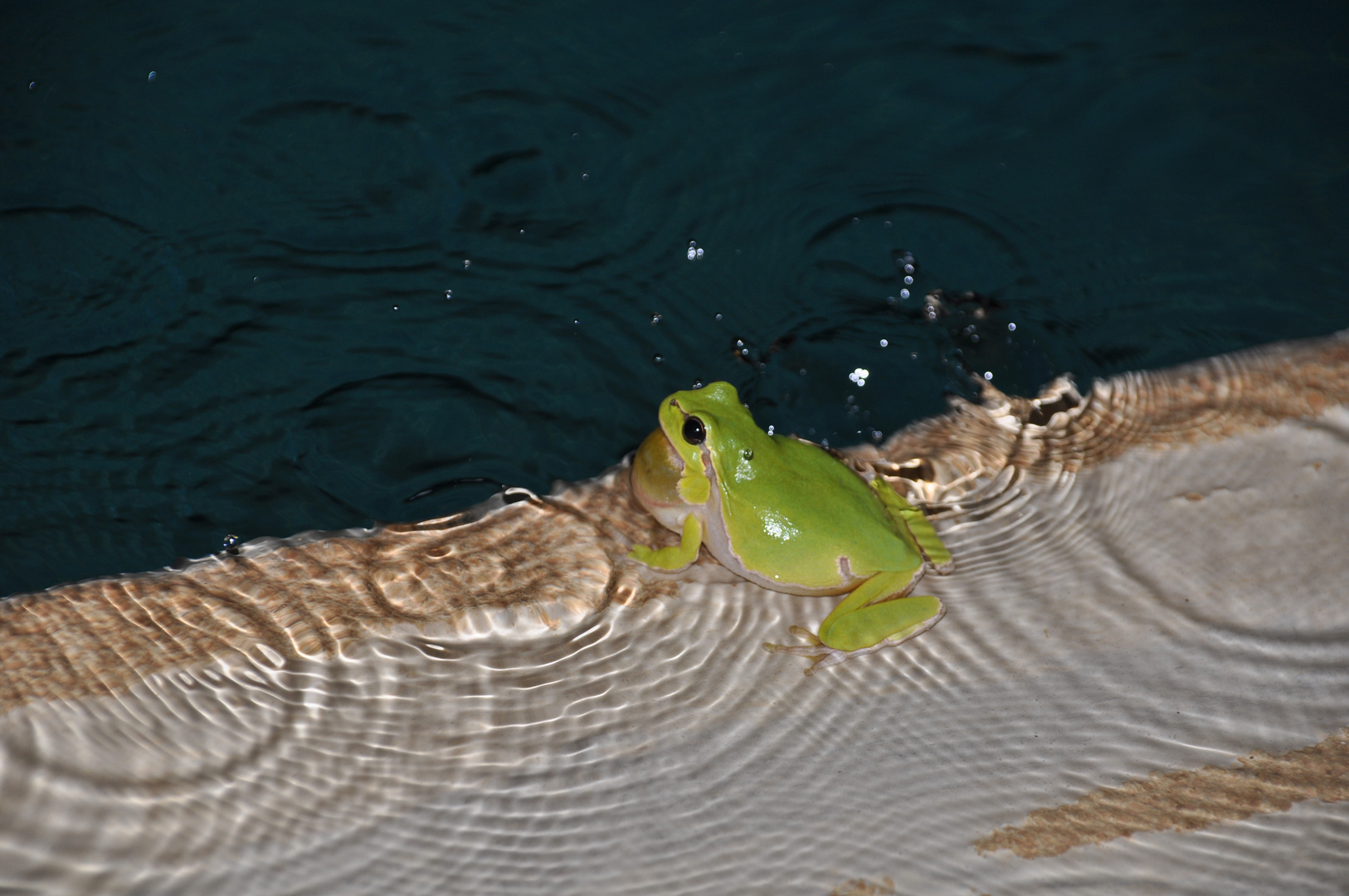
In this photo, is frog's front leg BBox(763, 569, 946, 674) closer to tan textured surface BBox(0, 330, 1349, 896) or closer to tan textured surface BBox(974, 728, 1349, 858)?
tan textured surface BBox(0, 330, 1349, 896)

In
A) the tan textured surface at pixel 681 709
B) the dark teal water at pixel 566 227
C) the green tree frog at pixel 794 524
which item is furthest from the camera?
the dark teal water at pixel 566 227

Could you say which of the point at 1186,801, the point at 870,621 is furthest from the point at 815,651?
the point at 1186,801

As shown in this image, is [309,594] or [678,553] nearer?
[309,594]

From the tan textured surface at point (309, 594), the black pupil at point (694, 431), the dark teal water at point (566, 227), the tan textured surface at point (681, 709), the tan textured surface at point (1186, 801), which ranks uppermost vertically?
the dark teal water at point (566, 227)

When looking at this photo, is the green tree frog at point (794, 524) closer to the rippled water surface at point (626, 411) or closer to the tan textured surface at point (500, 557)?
the rippled water surface at point (626, 411)

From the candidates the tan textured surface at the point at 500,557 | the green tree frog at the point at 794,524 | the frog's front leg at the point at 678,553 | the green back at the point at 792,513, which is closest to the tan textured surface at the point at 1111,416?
the tan textured surface at the point at 500,557

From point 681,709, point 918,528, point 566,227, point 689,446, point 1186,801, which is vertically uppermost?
point 566,227

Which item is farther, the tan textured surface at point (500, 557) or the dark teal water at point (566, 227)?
the dark teal water at point (566, 227)

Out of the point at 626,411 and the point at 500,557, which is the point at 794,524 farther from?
the point at 626,411
